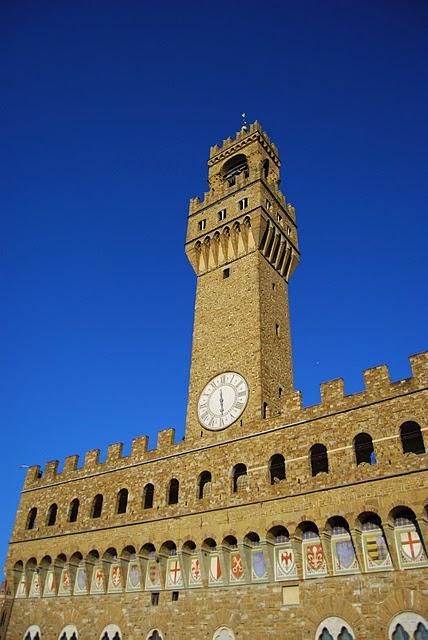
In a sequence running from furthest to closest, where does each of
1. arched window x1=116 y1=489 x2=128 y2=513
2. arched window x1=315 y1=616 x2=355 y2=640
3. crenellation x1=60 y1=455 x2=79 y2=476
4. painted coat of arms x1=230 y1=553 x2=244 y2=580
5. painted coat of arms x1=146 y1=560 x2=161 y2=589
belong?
1. crenellation x1=60 y1=455 x2=79 y2=476
2. arched window x1=116 y1=489 x2=128 y2=513
3. painted coat of arms x1=146 y1=560 x2=161 y2=589
4. painted coat of arms x1=230 y1=553 x2=244 y2=580
5. arched window x1=315 y1=616 x2=355 y2=640

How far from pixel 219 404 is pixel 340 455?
675cm

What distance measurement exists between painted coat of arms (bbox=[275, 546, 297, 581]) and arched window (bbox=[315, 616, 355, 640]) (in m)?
1.81

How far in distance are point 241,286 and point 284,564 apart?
13.5m

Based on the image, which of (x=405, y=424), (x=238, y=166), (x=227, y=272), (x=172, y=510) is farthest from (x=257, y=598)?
(x=238, y=166)

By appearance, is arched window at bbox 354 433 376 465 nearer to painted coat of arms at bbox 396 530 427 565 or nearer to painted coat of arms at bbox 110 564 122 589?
painted coat of arms at bbox 396 530 427 565

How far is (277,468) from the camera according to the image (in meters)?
20.7

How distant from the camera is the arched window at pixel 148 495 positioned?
78.1 ft

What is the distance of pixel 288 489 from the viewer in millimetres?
19250

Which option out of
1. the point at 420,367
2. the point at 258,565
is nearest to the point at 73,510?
the point at 258,565

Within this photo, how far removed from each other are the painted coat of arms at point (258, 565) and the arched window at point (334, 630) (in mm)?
2658

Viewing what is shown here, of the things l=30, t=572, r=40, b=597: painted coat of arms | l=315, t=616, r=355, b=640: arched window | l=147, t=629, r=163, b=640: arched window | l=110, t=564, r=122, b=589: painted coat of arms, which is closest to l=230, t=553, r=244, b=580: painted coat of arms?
l=315, t=616, r=355, b=640: arched window

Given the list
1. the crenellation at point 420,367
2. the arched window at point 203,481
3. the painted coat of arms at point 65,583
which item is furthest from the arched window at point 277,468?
the painted coat of arms at point 65,583

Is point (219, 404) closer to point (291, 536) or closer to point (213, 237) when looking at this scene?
point (291, 536)

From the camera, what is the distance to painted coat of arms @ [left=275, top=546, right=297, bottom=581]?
18.3 metres
